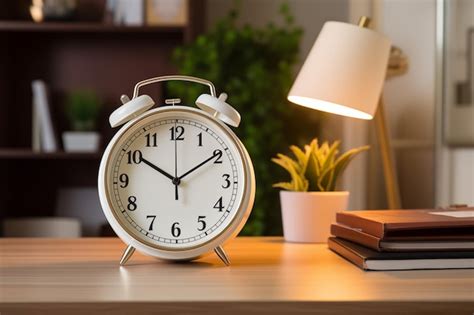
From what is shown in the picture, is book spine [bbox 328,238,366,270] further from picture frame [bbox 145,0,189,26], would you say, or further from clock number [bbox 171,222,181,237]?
picture frame [bbox 145,0,189,26]

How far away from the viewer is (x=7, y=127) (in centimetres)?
340

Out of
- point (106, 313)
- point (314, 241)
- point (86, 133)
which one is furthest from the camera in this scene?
point (86, 133)

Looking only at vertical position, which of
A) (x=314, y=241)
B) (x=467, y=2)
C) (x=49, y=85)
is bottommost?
(x=314, y=241)

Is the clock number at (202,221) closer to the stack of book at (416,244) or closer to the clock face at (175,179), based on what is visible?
the clock face at (175,179)

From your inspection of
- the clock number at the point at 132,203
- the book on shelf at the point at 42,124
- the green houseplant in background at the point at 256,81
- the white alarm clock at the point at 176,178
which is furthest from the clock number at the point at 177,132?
the book on shelf at the point at 42,124

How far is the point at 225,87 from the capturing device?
299 centimetres

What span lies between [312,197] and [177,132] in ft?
1.35

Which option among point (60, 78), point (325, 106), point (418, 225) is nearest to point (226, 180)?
point (418, 225)

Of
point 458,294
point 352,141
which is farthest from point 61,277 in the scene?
point 352,141

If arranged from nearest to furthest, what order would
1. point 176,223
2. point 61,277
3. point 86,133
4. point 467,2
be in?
point 61,277
point 176,223
point 467,2
point 86,133

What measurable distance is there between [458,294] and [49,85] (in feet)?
9.07

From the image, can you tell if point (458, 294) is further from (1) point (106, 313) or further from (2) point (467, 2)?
(2) point (467, 2)

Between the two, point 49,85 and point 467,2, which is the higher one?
point 467,2

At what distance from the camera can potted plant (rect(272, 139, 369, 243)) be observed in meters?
1.53
